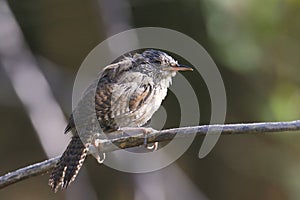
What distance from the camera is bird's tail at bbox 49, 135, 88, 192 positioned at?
3414mm

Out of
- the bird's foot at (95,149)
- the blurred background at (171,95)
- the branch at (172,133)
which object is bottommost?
the blurred background at (171,95)

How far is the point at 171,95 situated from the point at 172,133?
3.76m

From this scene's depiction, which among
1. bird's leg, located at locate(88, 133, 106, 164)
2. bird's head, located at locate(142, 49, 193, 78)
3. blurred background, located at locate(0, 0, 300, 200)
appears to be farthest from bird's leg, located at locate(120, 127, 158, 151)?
blurred background, located at locate(0, 0, 300, 200)

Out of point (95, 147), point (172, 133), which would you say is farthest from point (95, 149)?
point (172, 133)

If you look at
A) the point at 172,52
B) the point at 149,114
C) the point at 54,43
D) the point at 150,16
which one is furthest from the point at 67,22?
the point at 149,114

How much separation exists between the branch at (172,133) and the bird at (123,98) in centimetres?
12

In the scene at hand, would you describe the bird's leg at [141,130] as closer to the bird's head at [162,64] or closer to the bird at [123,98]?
the bird at [123,98]

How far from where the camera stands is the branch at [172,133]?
9.91ft

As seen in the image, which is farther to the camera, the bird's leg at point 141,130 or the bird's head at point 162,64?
the bird's head at point 162,64

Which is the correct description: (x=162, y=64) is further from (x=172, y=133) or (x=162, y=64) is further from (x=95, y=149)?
(x=172, y=133)

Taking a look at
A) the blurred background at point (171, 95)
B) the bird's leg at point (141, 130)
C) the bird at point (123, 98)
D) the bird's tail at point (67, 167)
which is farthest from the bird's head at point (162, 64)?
the blurred background at point (171, 95)

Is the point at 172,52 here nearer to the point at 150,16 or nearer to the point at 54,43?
the point at 150,16

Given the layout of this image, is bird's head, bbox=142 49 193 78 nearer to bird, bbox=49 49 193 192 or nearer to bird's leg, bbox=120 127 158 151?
bird, bbox=49 49 193 192

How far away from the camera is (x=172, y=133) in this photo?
3109 mm
